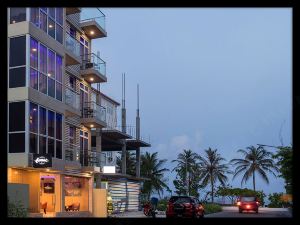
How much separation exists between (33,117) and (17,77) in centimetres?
203

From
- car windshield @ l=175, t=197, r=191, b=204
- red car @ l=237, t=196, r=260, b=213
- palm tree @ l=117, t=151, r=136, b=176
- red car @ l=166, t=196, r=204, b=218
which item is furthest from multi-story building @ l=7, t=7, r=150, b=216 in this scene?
palm tree @ l=117, t=151, r=136, b=176

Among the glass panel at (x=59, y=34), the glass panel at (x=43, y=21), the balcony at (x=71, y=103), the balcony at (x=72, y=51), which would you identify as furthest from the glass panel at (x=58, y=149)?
the glass panel at (x=43, y=21)

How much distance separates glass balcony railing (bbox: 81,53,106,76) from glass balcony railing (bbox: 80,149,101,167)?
574 cm

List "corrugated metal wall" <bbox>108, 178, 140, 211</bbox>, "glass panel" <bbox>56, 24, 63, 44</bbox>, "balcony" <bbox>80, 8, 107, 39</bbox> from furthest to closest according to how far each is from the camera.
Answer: "corrugated metal wall" <bbox>108, 178, 140, 211</bbox>, "balcony" <bbox>80, 8, 107, 39</bbox>, "glass panel" <bbox>56, 24, 63, 44</bbox>

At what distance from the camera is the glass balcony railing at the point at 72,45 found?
32812 mm

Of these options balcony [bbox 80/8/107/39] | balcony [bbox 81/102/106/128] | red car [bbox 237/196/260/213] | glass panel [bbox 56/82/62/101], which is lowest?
red car [bbox 237/196/260/213]

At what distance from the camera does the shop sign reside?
25.5 meters

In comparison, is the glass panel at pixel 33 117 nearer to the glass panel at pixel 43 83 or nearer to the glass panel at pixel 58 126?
the glass panel at pixel 43 83

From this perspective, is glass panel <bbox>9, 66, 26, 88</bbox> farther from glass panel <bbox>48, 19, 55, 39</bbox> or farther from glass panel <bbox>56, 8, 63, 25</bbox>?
glass panel <bbox>56, 8, 63, 25</bbox>

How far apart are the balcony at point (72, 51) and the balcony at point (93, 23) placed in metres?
3.37
